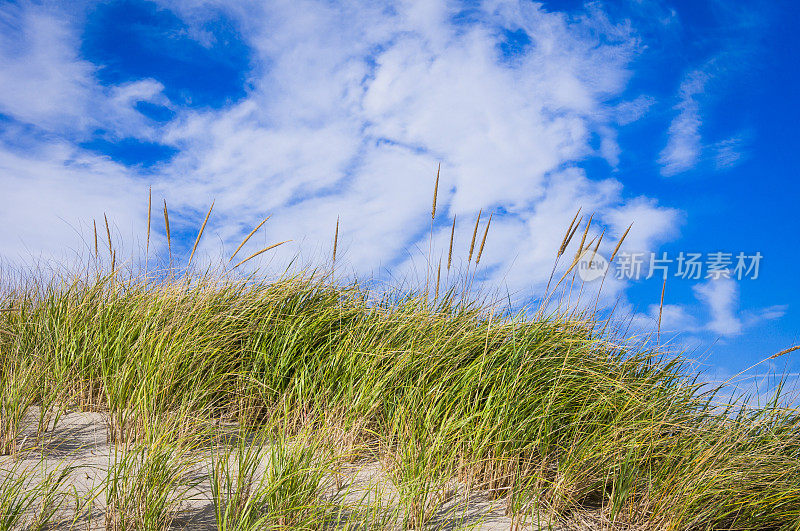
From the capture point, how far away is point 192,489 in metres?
2.87

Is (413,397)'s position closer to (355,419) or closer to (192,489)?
(355,419)

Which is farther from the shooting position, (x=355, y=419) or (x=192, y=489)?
(x=355, y=419)

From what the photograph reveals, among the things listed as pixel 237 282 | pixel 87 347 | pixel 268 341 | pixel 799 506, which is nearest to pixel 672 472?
pixel 799 506

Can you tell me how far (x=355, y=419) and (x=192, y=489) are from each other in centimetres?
106

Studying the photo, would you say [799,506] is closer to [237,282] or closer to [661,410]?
[661,410]

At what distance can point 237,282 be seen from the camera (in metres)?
4.82

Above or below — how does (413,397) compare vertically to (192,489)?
above

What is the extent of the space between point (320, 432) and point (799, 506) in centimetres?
292

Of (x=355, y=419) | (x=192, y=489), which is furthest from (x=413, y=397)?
(x=192, y=489)

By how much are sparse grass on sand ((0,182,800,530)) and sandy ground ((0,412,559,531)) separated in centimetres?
3

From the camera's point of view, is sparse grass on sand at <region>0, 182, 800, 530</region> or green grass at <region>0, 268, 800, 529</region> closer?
sparse grass on sand at <region>0, 182, 800, 530</region>

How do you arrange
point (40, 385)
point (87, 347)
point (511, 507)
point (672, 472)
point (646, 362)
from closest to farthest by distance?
point (511, 507)
point (672, 472)
point (40, 385)
point (87, 347)
point (646, 362)

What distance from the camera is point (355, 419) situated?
3.51m

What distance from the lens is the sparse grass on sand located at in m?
2.67
